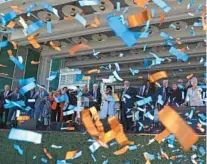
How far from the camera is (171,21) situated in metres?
10.6

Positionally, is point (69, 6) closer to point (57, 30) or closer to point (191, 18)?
point (57, 30)

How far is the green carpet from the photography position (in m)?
4.86

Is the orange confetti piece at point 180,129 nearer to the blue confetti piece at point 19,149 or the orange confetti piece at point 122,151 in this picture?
the orange confetti piece at point 122,151

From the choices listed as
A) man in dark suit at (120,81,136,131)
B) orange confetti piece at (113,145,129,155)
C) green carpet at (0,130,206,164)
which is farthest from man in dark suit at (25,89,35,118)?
orange confetti piece at (113,145,129,155)

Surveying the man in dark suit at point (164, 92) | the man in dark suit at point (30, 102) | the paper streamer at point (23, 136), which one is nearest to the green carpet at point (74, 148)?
the paper streamer at point (23, 136)

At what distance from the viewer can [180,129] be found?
1.88 m

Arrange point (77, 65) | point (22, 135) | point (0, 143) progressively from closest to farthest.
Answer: point (22, 135) → point (0, 143) → point (77, 65)

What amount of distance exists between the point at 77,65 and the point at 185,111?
1088cm

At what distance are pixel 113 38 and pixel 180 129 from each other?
37.3 feet

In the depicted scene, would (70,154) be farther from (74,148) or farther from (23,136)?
(23,136)

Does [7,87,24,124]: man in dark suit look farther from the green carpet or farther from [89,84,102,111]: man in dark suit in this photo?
the green carpet

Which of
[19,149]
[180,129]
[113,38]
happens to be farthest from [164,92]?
[113,38]

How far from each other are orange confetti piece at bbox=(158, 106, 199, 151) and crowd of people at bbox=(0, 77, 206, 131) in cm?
473

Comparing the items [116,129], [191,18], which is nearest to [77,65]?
[191,18]
